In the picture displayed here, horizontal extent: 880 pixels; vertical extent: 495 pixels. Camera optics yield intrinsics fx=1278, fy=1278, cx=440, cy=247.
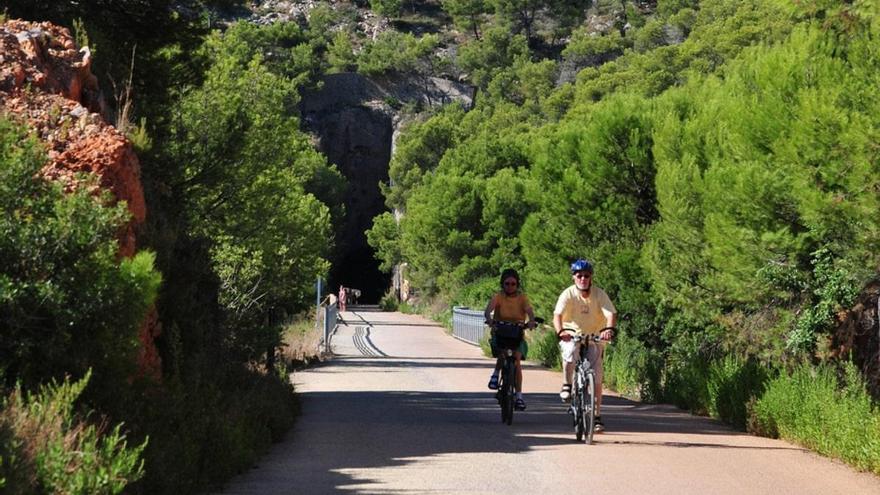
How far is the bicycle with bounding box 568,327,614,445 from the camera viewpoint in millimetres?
13227

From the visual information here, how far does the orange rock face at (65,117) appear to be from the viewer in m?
10.2

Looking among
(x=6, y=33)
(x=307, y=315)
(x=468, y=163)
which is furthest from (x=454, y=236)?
(x=6, y=33)

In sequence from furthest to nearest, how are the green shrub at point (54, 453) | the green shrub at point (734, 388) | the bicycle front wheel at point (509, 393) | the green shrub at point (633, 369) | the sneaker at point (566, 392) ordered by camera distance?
the green shrub at point (633, 369) → the green shrub at point (734, 388) → the bicycle front wheel at point (509, 393) → the sneaker at point (566, 392) → the green shrub at point (54, 453)

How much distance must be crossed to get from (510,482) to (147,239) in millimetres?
3917

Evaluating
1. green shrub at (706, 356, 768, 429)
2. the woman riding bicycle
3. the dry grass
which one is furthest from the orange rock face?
the dry grass

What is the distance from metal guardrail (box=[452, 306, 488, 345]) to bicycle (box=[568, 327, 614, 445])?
102ft

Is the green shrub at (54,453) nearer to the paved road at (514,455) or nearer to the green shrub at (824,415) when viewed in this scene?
the paved road at (514,455)

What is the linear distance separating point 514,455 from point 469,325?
3833cm

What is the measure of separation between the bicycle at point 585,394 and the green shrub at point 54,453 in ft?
20.8

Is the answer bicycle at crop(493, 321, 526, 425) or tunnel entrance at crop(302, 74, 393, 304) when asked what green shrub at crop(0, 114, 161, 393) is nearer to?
bicycle at crop(493, 321, 526, 425)

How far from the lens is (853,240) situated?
1510cm

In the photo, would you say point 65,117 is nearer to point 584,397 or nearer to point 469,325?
point 584,397

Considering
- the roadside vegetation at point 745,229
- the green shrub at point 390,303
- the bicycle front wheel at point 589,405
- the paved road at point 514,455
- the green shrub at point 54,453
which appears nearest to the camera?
the green shrub at point 54,453

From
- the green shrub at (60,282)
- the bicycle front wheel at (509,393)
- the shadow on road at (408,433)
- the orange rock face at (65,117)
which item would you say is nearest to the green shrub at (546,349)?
the shadow on road at (408,433)
